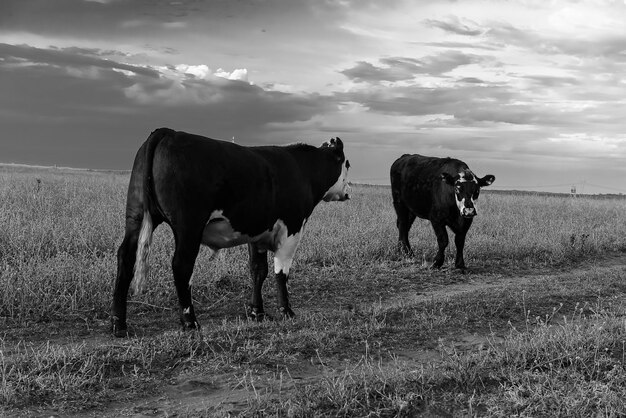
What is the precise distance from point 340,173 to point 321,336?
354 centimetres

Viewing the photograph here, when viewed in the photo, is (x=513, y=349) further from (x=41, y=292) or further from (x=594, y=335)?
(x=41, y=292)

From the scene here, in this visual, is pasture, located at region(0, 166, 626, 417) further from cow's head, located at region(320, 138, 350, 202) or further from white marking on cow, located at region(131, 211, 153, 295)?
cow's head, located at region(320, 138, 350, 202)

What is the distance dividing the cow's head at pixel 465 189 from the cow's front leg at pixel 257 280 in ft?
15.3

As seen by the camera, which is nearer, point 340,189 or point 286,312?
point 286,312

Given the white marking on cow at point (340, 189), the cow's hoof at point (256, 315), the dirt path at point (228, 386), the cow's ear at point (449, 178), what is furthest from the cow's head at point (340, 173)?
the dirt path at point (228, 386)

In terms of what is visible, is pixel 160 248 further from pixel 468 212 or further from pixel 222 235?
pixel 468 212

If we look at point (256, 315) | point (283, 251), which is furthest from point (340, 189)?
point (256, 315)

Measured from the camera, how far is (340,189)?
902 cm

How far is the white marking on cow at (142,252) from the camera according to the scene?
20.1 ft

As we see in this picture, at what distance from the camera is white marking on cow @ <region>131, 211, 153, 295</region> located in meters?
6.11

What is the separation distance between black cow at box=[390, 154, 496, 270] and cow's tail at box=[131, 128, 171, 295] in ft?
20.4

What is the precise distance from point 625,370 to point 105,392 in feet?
13.5

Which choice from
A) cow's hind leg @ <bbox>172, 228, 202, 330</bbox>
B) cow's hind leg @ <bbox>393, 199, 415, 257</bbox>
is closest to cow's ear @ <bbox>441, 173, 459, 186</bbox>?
cow's hind leg @ <bbox>393, 199, 415, 257</bbox>

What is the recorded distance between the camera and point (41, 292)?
712 cm
